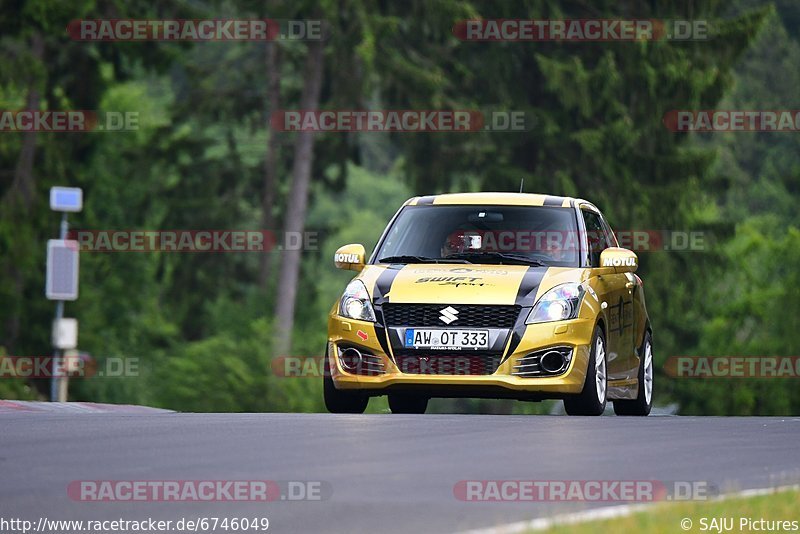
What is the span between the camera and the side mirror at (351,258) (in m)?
17.7

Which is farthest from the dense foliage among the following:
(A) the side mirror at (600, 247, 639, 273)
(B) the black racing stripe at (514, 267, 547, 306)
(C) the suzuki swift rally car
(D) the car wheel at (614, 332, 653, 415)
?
(B) the black racing stripe at (514, 267, 547, 306)

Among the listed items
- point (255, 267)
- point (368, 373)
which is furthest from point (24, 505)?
point (255, 267)

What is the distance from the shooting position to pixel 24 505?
986cm

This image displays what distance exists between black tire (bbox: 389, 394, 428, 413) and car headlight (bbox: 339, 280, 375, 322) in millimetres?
1653

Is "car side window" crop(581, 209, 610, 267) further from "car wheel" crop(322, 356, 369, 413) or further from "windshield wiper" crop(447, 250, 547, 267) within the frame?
"car wheel" crop(322, 356, 369, 413)

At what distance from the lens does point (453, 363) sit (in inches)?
657

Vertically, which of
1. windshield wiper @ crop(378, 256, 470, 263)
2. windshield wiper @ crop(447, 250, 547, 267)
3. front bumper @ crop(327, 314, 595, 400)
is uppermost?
windshield wiper @ crop(447, 250, 547, 267)

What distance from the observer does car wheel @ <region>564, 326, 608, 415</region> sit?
17.0 meters

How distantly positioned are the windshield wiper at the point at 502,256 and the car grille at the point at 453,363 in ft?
4.24

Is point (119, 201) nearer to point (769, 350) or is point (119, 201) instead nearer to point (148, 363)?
point (148, 363)

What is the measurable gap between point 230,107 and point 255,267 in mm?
8078

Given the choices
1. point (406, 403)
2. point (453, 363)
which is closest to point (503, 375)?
point (453, 363)

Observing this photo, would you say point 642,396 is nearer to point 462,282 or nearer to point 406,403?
point 406,403

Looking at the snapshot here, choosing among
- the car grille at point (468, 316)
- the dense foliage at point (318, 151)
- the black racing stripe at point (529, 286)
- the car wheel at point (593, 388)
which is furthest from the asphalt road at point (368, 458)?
the dense foliage at point (318, 151)
